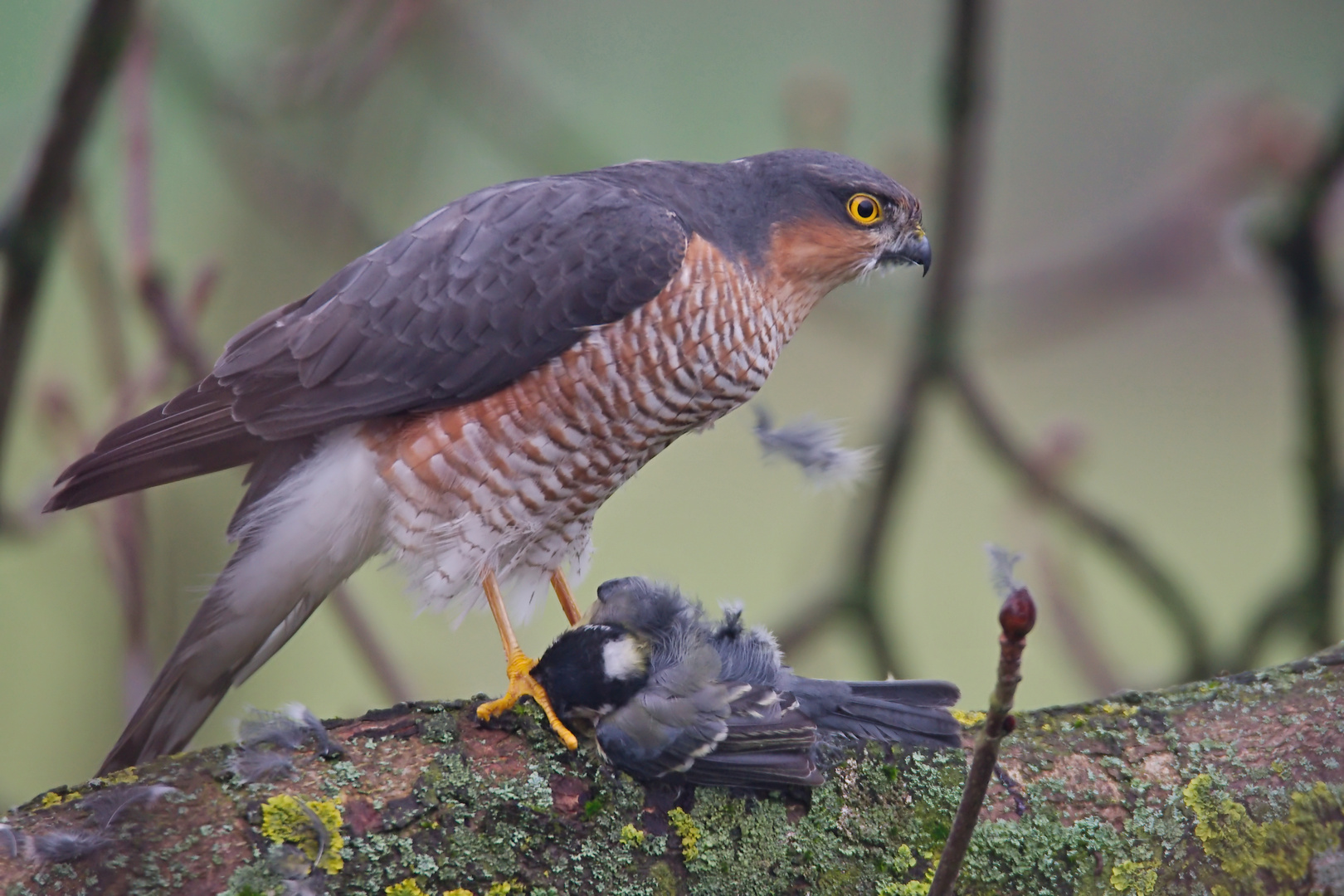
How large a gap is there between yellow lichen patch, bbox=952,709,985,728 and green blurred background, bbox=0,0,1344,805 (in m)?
0.76

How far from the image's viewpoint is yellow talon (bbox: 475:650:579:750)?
→ 1.77 metres

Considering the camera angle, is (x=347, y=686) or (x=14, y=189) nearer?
(x=14, y=189)

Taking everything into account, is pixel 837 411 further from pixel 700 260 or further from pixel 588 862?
pixel 588 862

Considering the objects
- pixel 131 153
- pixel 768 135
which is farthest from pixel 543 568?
pixel 768 135

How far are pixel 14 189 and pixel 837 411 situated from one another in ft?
11.9

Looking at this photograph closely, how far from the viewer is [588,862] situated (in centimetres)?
161

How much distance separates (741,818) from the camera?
1.67 metres

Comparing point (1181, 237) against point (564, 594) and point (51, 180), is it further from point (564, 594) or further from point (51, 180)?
point (51, 180)

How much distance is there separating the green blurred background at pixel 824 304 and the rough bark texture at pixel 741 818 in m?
0.80

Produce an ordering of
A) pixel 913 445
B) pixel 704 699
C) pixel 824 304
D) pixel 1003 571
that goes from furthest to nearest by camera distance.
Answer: pixel 824 304 → pixel 913 445 → pixel 704 699 → pixel 1003 571

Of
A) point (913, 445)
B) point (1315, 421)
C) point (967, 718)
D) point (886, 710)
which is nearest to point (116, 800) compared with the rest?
point (886, 710)

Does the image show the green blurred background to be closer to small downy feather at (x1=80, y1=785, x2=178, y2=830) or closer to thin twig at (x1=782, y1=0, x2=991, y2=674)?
thin twig at (x1=782, y1=0, x2=991, y2=674)

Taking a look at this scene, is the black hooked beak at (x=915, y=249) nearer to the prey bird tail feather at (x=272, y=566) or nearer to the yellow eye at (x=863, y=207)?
the yellow eye at (x=863, y=207)

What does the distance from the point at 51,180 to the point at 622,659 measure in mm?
1611
